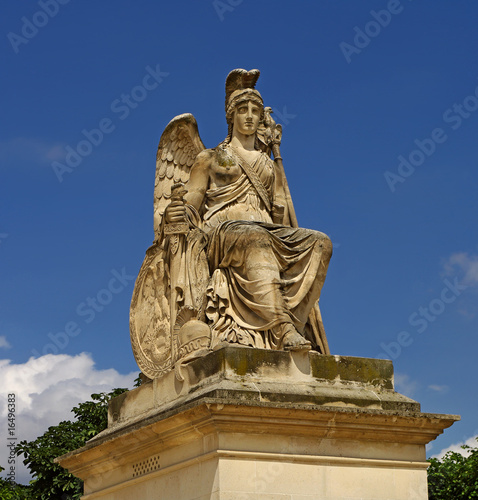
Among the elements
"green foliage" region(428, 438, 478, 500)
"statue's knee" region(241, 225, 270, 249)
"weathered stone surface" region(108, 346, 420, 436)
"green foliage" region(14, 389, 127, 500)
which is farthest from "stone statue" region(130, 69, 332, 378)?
"green foliage" region(428, 438, 478, 500)

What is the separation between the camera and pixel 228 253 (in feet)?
41.7

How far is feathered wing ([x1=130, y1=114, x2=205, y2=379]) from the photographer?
13.4 meters

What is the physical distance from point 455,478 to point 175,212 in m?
19.2

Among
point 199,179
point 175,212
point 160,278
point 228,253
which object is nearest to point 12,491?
point 160,278

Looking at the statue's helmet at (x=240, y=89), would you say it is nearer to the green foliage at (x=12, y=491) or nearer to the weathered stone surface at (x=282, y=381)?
the weathered stone surface at (x=282, y=381)

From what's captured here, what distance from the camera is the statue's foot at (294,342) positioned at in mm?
11945

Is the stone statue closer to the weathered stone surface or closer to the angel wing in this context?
the angel wing

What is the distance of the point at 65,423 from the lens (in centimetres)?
2902

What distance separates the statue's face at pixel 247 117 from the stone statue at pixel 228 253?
0.01 meters

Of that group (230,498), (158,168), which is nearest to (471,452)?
(158,168)

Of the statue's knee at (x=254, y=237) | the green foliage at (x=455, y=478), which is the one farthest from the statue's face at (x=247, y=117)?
the green foliage at (x=455, y=478)

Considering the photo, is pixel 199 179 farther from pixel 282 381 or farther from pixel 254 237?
pixel 282 381

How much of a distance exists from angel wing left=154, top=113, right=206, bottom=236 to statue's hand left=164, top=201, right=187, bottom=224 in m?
1.22

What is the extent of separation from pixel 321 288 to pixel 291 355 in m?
1.27
